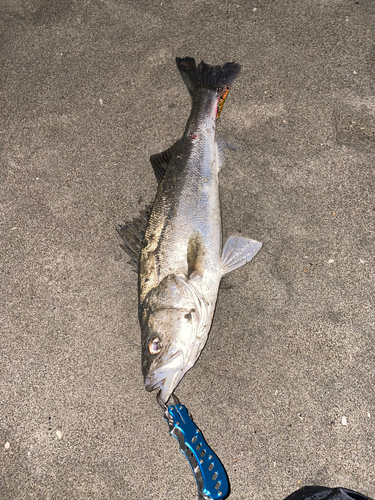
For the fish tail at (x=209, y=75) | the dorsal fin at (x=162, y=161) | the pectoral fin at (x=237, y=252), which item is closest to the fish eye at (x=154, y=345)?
the pectoral fin at (x=237, y=252)

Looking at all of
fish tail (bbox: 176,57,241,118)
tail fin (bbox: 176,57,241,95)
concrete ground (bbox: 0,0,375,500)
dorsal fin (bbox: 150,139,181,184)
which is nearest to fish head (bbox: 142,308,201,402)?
concrete ground (bbox: 0,0,375,500)

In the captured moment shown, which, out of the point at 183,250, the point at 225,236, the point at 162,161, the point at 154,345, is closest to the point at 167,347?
the point at 154,345

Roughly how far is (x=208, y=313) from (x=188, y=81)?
2369 millimetres

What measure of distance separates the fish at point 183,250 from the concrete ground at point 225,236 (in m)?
0.30

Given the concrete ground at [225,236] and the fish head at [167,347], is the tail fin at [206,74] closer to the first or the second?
the concrete ground at [225,236]

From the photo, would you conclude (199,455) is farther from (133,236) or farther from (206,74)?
(206,74)

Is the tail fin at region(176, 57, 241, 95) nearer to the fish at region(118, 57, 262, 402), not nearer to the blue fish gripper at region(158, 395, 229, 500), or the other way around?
the fish at region(118, 57, 262, 402)

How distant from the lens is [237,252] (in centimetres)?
303

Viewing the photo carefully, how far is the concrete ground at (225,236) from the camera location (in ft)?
9.62

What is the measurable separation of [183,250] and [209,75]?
1916mm

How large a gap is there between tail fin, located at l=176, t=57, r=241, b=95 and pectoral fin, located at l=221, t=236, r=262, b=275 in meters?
1.54

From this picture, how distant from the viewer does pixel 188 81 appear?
139 inches

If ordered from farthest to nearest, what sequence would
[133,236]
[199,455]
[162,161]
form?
[162,161] → [133,236] → [199,455]

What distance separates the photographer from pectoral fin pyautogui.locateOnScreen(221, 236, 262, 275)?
300cm
